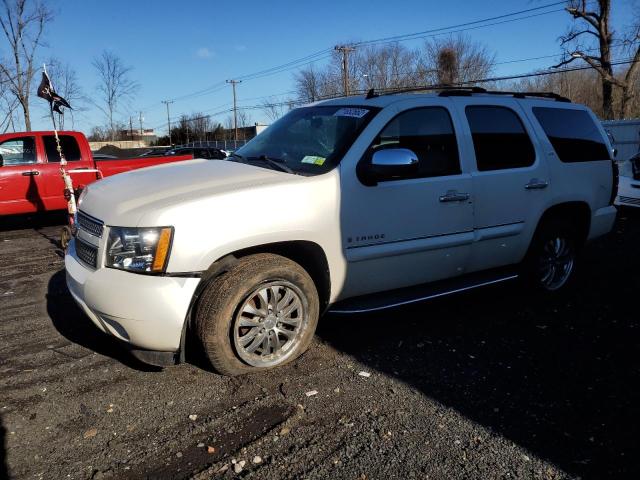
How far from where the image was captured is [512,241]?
4.61 meters

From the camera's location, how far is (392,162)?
3.58 meters

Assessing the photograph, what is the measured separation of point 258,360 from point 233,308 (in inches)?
18.1

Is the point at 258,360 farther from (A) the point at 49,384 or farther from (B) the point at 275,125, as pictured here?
(B) the point at 275,125

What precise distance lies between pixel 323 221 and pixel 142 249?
1181 millimetres

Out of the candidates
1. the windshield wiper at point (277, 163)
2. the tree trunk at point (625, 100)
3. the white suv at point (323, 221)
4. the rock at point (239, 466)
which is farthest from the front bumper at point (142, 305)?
the tree trunk at point (625, 100)

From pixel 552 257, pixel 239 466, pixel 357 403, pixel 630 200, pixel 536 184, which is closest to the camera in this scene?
pixel 239 466

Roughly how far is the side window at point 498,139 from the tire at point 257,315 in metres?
1.96

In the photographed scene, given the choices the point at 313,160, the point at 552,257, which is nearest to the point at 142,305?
the point at 313,160

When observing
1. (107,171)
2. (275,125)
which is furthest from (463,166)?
(107,171)

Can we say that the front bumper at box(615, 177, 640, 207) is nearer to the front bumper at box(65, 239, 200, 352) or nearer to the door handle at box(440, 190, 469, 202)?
the door handle at box(440, 190, 469, 202)

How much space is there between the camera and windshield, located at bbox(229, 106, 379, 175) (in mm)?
3719

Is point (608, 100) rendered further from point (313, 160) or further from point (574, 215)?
point (313, 160)

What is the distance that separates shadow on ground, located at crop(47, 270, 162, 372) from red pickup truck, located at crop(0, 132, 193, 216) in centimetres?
396

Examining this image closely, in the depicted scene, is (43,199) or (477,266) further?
(43,199)
